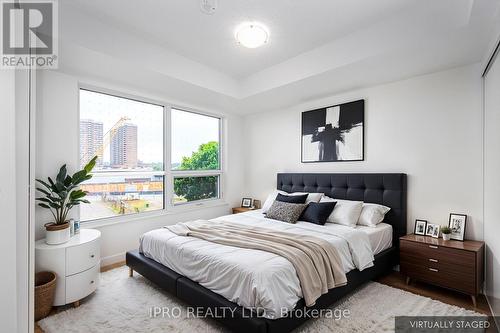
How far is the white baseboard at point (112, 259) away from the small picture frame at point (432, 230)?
386cm

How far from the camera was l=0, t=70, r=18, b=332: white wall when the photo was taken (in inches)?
56.4

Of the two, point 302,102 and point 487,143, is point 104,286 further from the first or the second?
point 487,143

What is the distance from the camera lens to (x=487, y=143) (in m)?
2.40

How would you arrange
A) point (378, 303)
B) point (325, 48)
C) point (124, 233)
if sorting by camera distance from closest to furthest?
point (378, 303) → point (325, 48) → point (124, 233)

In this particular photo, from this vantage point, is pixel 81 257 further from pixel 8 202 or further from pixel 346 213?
pixel 346 213

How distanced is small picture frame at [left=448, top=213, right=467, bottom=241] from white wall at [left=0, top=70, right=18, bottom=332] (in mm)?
3796

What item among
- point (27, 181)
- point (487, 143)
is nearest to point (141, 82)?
point (27, 181)

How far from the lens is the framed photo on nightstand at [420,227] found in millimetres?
2840

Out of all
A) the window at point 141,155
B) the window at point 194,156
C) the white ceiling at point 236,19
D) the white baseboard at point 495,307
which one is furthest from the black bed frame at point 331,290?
the white ceiling at point 236,19

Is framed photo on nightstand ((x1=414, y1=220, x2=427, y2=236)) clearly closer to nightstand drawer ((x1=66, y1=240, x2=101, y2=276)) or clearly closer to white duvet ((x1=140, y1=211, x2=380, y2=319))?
white duvet ((x1=140, y1=211, x2=380, y2=319))

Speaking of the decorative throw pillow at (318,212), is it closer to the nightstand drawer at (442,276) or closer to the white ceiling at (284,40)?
the nightstand drawer at (442,276)

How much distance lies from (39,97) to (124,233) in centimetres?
192

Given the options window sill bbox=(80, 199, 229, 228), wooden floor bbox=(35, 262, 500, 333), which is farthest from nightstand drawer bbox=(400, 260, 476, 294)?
window sill bbox=(80, 199, 229, 228)

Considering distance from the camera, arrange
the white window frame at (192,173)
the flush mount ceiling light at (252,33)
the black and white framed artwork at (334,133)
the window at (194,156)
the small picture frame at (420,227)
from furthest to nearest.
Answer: the window at (194,156) → the white window frame at (192,173) → the black and white framed artwork at (334,133) → the small picture frame at (420,227) → the flush mount ceiling light at (252,33)
